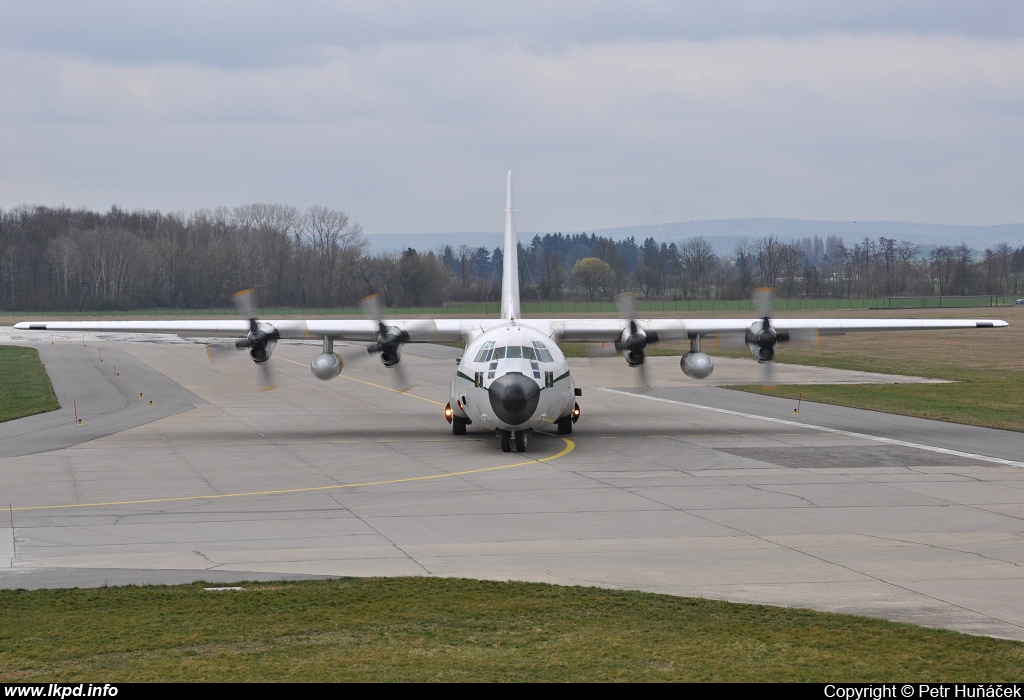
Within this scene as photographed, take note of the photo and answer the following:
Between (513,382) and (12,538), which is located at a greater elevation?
(513,382)

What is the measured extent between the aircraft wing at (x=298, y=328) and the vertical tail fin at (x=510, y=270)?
1208 mm

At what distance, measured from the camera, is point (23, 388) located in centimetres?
4375

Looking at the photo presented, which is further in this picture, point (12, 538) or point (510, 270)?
point (510, 270)

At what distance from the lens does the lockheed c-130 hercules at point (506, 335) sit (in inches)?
1021

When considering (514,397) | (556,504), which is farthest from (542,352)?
(556,504)

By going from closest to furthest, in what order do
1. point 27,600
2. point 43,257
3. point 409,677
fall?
1. point 409,677
2. point 27,600
3. point 43,257

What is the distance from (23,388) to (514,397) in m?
29.2

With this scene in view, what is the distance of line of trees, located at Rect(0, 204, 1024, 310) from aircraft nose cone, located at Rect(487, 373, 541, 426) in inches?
2553

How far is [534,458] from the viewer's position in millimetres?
24734

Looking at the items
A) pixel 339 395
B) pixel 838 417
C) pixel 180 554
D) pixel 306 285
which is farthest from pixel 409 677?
pixel 306 285

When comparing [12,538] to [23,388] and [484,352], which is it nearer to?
[484,352]

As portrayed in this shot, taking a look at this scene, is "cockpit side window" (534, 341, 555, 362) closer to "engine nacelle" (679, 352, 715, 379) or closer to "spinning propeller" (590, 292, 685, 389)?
"spinning propeller" (590, 292, 685, 389)

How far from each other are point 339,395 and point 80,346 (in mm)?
48033

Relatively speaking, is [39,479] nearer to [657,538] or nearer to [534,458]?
[534,458]
